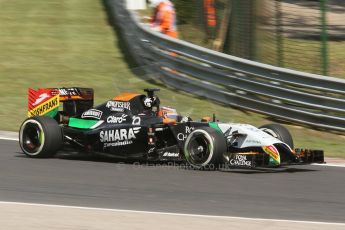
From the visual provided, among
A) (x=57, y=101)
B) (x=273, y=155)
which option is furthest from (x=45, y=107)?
(x=273, y=155)

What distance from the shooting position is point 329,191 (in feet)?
27.5

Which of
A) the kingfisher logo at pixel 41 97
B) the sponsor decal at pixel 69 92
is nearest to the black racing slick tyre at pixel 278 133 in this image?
the sponsor decal at pixel 69 92

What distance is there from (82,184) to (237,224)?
2503 mm

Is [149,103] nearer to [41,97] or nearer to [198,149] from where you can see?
[198,149]

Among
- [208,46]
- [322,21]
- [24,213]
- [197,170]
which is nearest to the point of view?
[24,213]

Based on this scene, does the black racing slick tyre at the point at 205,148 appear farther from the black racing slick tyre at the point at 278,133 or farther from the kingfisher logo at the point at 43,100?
the kingfisher logo at the point at 43,100

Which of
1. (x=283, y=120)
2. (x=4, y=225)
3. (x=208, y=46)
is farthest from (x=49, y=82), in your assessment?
(x=4, y=225)

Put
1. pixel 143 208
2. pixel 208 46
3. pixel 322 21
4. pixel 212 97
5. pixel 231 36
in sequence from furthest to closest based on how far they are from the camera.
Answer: pixel 208 46 < pixel 231 36 < pixel 212 97 < pixel 322 21 < pixel 143 208

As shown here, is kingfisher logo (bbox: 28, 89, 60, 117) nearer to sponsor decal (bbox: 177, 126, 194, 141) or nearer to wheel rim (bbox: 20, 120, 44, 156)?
wheel rim (bbox: 20, 120, 44, 156)

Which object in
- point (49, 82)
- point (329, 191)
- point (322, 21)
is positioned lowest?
point (329, 191)

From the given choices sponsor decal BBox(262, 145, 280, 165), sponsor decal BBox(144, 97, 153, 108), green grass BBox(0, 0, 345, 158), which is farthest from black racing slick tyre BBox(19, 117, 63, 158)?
sponsor decal BBox(262, 145, 280, 165)

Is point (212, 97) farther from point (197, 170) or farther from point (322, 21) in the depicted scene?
point (197, 170)

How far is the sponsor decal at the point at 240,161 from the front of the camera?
9045 millimetres

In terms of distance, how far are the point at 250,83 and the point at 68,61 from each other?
5.33 m
